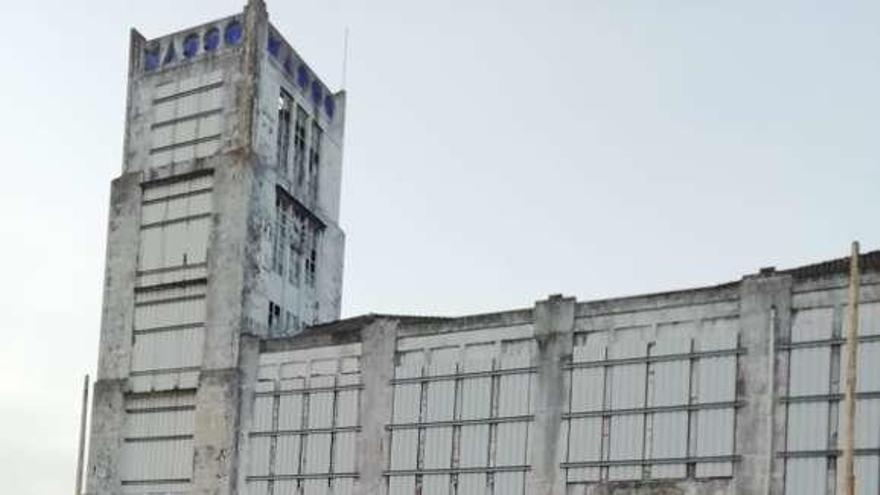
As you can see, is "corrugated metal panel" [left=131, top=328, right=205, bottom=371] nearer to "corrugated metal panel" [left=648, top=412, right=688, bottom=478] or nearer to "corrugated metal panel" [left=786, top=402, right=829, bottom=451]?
"corrugated metal panel" [left=648, top=412, right=688, bottom=478]

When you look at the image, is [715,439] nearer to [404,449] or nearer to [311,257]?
[404,449]

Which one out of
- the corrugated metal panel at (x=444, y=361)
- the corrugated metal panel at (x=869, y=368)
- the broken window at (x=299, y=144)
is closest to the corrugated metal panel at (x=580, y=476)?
the corrugated metal panel at (x=444, y=361)

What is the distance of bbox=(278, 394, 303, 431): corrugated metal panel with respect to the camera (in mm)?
43250

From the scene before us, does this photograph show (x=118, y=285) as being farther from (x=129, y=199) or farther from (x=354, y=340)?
(x=354, y=340)

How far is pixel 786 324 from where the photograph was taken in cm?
3366

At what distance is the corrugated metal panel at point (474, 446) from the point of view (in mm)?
38594

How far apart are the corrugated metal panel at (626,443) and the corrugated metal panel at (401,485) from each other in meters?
6.93

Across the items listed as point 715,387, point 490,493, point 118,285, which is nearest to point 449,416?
point 490,493

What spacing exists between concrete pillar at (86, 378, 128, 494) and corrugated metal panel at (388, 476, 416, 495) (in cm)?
1208

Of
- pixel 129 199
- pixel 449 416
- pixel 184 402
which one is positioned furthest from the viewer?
pixel 129 199

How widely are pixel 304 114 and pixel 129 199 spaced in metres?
7.72

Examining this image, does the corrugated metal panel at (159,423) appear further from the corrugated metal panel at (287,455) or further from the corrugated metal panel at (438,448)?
the corrugated metal panel at (438,448)

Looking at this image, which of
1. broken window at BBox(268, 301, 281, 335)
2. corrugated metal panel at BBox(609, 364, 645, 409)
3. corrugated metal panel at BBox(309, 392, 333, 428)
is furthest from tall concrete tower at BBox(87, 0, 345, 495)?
corrugated metal panel at BBox(609, 364, 645, 409)

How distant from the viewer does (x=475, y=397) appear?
3925 centimetres
